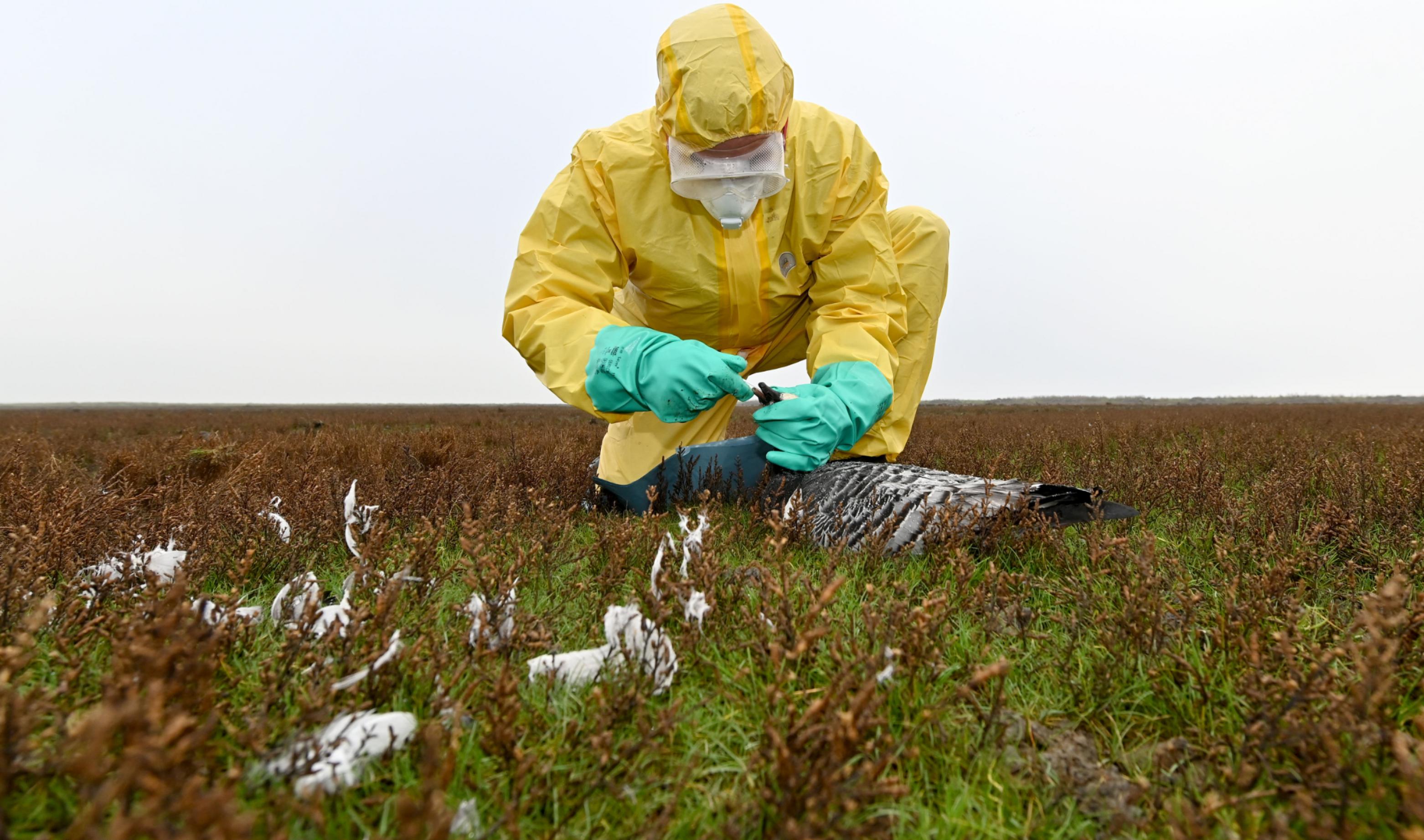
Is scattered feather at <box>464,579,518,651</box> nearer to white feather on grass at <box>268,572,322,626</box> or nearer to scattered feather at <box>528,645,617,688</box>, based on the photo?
scattered feather at <box>528,645,617,688</box>

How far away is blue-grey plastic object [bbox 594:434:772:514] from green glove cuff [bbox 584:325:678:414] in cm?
52

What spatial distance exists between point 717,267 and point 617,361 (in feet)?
2.82

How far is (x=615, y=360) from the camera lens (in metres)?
2.68

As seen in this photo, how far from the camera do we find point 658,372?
8.74 feet

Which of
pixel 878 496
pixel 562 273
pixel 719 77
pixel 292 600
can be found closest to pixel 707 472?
Result: pixel 878 496

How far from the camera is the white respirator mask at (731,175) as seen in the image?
2803mm

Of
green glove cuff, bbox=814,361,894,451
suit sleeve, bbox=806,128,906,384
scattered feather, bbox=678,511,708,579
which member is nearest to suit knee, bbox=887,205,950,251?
suit sleeve, bbox=806,128,906,384

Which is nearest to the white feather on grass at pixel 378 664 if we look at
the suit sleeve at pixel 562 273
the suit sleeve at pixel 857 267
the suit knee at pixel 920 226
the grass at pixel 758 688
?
the grass at pixel 758 688

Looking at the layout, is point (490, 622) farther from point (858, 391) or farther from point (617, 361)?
point (858, 391)

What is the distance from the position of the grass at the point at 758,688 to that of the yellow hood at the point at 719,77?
62.0 inches

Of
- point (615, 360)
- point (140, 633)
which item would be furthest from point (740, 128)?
point (140, 633)

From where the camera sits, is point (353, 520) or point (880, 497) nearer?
point (353, 520)

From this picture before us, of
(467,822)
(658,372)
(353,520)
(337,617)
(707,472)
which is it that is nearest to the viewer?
(467,822)

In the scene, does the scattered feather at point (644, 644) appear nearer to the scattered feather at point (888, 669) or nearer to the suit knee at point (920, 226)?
the scattered feather at point (888, 669)
